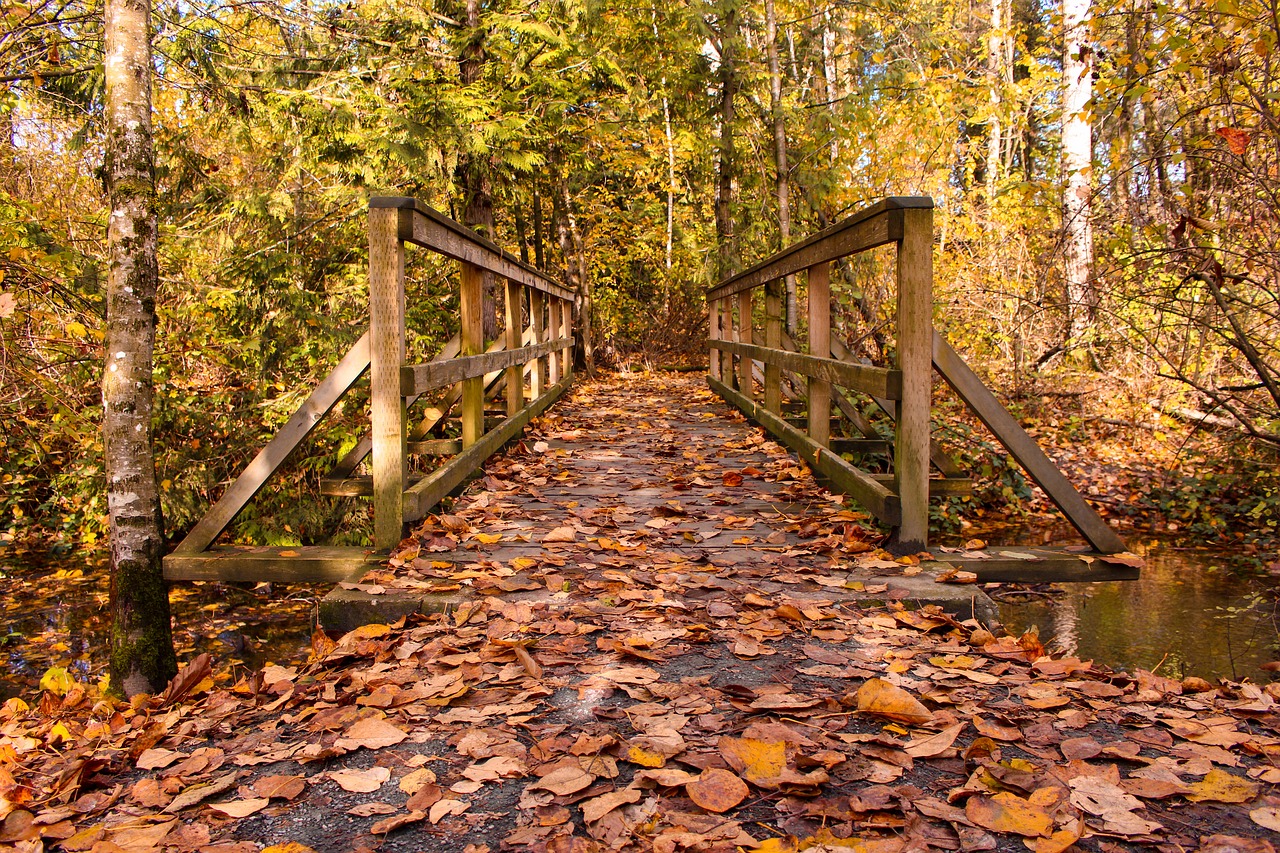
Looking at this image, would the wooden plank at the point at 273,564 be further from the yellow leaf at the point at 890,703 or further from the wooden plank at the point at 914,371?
the wooden plank at the point at 914,371

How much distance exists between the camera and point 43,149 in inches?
408

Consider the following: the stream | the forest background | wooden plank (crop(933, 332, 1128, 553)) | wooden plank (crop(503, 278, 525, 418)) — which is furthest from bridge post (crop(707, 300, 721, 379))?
wooden plank (crop(933, 332, 1128, 553))

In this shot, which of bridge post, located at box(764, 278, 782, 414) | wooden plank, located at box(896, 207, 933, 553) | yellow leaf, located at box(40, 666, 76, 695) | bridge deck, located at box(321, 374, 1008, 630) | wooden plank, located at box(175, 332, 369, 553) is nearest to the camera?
bridge deck, located at box(321, 374, 1008, 630)

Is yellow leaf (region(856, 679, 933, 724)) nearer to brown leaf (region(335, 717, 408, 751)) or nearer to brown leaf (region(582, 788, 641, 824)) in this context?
brown leaf (region(582, 788, 641, 824))

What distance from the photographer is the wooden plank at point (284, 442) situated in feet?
13.1

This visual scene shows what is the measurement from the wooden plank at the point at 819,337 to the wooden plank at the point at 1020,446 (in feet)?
3.69

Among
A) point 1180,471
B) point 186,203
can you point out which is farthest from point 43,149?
point 1180,471

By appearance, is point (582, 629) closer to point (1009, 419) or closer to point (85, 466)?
point (1009, 419)

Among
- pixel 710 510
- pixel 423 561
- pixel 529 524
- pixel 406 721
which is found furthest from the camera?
pixel 710 510

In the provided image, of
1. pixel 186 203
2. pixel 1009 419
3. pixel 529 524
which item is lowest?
pixel 529 524

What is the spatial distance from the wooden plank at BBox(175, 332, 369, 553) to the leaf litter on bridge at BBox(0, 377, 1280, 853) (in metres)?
0.87

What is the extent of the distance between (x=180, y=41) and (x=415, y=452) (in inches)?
186

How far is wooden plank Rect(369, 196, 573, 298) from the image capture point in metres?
3.90

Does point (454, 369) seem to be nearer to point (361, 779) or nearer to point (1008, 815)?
point (361, 779)
